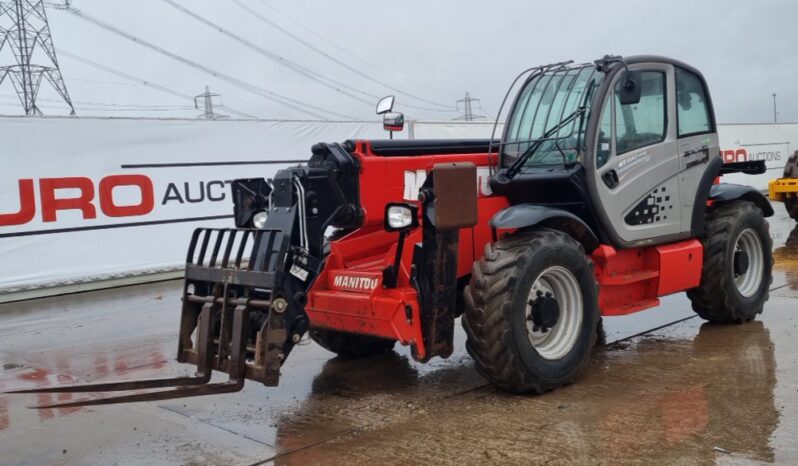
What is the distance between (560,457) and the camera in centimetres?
428

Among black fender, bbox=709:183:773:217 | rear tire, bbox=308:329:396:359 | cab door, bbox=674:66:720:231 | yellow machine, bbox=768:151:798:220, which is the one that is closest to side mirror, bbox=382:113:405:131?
rear tire, bbox=308:329:396:359

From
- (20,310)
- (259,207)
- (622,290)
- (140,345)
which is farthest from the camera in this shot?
(20,310)

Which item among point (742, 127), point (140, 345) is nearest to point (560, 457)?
point (140, 345)

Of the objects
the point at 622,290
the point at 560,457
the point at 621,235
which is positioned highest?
the point at 621,235

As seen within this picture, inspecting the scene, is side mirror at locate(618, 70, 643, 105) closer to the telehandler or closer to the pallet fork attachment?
the telehandler

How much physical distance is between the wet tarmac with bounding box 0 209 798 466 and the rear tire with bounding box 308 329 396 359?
0.11 metres

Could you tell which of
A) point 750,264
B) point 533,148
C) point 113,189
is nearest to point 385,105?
point 533,148

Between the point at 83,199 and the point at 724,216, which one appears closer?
the point at 724,216

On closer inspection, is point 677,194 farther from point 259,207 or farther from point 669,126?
point 259,207

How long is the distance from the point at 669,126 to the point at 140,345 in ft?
17.5

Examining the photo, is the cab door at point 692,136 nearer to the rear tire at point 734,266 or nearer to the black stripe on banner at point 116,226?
the rear tire at point 734,266

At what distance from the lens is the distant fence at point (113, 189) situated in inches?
442

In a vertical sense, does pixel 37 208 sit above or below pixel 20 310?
above

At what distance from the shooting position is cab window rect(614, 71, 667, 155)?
6.16m
